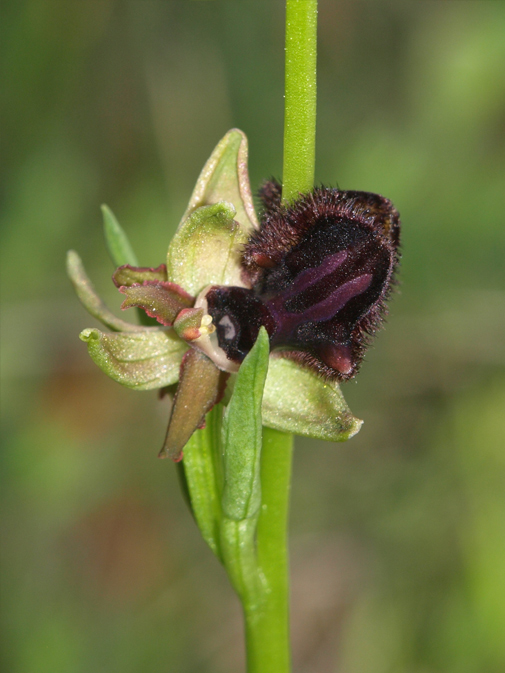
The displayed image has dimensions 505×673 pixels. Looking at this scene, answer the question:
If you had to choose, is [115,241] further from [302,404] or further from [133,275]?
[302,404]

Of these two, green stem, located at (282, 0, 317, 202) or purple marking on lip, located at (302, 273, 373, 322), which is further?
purple marking on lip, located at (302, 273, 373, 322)

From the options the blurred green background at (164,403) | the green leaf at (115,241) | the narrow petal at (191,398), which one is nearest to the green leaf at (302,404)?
the narrow petal at (191,398)

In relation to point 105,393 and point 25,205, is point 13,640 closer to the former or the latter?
point 105,393

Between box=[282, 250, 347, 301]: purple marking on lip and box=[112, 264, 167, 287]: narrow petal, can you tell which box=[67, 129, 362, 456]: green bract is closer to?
box=[112, 264, 167, 287]: narrow petal

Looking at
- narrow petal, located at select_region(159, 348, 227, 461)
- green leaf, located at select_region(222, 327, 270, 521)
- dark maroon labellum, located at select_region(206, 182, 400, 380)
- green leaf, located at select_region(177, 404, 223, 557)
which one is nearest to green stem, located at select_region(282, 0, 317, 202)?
dark maroon labellum, located at select_region(206, 182, 400, 380)

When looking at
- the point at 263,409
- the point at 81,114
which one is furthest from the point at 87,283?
the point at 81,114

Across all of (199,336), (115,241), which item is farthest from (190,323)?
(115,241)

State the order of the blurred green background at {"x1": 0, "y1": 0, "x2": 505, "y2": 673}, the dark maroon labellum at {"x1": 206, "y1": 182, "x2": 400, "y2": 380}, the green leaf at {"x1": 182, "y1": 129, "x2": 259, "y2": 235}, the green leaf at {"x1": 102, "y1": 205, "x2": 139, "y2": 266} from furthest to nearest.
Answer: the blurred green background at {"x1": 0, "y1": 0, "x2": 505, "y2": 673} < the green leaf at {"x1": 102, "y1": 205, "x2": 139, "y2": 266} < the green leaf at {"x1": 182, "y1": 129, "x2": 259, "y2": 235} < the dark maroon labellum at {"x1": 206, "y1": 182, "x2": 400, "y2": 380}
